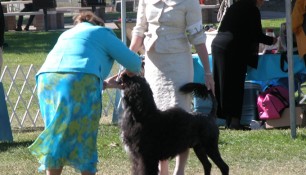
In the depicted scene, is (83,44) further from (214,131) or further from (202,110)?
(202,110)

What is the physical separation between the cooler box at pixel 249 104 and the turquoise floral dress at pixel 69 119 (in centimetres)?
516

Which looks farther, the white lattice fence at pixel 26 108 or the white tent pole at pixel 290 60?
the white lattice fence at pixel 26 108

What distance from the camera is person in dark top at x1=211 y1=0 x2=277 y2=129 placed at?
9.92 m

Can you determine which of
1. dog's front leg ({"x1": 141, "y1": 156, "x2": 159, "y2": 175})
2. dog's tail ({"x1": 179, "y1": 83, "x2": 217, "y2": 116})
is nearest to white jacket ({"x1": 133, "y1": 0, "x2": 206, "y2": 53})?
dog's tail ({"x1": 179, "y1": 83, "x2": 217, "y2": 116})

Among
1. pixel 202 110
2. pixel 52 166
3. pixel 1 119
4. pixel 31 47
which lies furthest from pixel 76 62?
pixel 31 47

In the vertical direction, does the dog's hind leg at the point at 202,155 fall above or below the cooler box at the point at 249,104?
above

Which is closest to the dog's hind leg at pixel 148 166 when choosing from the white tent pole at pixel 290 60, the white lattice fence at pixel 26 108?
the white tent pole at pixel 290 60

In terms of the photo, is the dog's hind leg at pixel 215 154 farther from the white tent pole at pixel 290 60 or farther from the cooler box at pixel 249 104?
the cooler box at pixel 249 104

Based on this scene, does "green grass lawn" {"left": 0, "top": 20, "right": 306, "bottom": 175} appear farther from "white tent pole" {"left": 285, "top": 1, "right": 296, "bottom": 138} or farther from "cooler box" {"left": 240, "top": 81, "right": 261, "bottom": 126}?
"cooler box" {"left": 240, "top": 81, "right": 261, "bottom": 126}

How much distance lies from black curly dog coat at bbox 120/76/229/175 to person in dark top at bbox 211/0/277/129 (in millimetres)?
3439

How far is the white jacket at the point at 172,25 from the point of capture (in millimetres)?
6609

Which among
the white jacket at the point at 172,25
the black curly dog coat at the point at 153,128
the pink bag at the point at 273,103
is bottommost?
the pink bag at the point at 273,103

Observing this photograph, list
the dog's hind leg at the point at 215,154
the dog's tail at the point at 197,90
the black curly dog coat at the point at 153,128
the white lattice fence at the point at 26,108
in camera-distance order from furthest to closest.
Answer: the white lattice fence at the point at 26,108 < the dog's hind leg at the point at 215,154 < the dog's tail at the point at 197,90 < the black curly dog coat at the point at 153,128

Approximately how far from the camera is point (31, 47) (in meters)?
22.2
